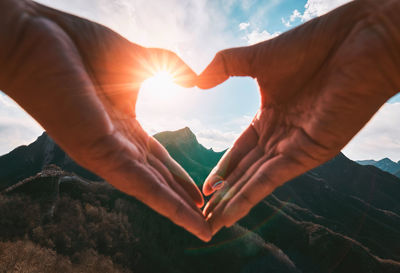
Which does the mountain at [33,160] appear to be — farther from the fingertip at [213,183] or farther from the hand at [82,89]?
the hand at [82,89]

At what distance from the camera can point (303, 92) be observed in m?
2.19

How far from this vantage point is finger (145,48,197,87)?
2281 mm

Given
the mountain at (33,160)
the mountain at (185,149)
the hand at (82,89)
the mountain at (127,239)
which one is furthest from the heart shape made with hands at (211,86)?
the mountain at (33,160)

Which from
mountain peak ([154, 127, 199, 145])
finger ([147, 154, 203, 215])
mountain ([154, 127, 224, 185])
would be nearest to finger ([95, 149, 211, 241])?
finger ([147, 154, 203, 215])

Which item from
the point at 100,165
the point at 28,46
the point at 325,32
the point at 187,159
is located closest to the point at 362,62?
the point at 325,32

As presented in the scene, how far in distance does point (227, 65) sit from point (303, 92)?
108 centimetres

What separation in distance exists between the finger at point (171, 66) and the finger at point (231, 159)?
48.0 inches

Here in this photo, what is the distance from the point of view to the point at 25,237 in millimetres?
5082

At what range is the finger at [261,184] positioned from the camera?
6.27ft

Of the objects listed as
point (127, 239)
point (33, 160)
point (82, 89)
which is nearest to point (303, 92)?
point (82, 89)

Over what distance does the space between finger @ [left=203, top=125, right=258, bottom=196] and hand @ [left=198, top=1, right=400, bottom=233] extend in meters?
0.02

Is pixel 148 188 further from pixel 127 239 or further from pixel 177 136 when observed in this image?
pixel 177 136

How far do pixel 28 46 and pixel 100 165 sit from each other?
1.04 m

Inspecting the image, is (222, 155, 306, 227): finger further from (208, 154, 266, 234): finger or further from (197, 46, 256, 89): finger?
(197, 46, 256, 89): finger
